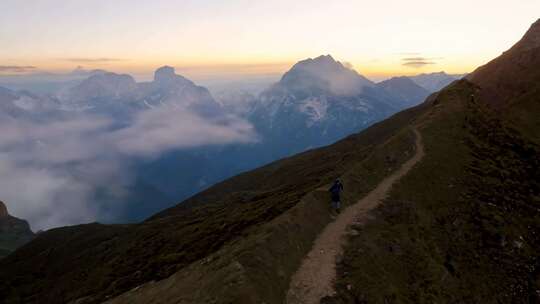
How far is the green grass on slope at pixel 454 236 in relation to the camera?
36375mm

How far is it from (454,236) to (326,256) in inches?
678

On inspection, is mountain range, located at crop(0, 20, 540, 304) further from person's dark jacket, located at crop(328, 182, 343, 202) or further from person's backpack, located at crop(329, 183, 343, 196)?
person's backpack, located at crop(329, 183, 343, 196)

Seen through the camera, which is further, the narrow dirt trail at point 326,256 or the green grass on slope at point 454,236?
the green grass on slope at point 454,236

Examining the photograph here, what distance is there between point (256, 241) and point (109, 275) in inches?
3005

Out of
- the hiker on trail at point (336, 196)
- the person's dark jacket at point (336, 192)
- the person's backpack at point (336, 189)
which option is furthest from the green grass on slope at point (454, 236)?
the person's backpack at point (336, 189)

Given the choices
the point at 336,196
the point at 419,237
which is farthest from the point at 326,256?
the point at 419,237

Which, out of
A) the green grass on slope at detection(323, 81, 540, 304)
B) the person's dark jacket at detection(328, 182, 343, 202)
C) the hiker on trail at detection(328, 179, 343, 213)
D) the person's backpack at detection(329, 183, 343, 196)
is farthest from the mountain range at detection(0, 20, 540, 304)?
the person's backpack at detection(329, 183, 343, 196)

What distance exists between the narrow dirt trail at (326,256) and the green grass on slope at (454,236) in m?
1.04

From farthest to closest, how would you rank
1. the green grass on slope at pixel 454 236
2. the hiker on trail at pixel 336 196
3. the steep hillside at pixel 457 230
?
the hiker on trail at pixel 336 196
the steep hillside at pixel 457 230
the green grass on slope at pixel 454 236

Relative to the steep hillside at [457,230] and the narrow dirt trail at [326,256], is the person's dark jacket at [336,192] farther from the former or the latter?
the steep hillside at [457,230]

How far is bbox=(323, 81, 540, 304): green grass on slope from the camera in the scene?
3638cm

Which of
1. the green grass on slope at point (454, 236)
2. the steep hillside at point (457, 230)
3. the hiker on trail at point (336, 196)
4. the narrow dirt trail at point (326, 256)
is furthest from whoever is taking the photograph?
the hiker on trail at point (336, 196)

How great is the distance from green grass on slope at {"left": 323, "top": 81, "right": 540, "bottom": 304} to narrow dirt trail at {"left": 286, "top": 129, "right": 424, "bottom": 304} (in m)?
1.04

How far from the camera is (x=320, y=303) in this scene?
101ft
